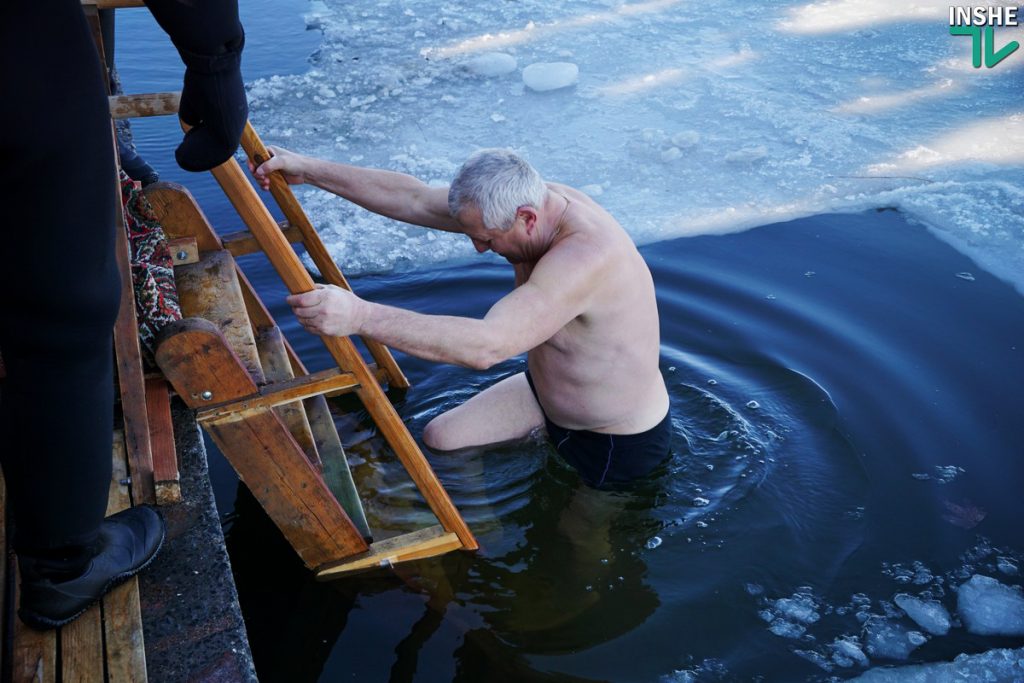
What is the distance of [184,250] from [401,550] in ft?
3.95

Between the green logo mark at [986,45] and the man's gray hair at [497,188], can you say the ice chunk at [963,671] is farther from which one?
the green logo mark at [986,45]

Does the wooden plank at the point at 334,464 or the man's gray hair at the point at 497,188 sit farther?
the wooden plank at the point at 334,464

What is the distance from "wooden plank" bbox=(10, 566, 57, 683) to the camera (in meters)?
1.93

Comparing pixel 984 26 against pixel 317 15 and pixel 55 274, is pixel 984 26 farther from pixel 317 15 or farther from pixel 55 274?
pixel 55 274

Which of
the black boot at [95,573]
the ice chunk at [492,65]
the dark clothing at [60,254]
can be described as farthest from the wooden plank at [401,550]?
the ice chunk at [492,65]

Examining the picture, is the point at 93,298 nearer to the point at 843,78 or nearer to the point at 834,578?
the point at 834,578

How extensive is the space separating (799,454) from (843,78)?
14.1 ft

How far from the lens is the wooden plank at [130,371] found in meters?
2.23

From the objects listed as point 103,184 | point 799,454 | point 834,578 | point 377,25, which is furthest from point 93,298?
point 377,25

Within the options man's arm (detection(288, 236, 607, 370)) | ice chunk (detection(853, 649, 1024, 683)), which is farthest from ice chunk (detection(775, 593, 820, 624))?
man's arm (detection(288, 236, 607, 370))

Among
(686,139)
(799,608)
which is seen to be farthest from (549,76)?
(799,608)

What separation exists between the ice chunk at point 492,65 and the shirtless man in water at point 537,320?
164 inches

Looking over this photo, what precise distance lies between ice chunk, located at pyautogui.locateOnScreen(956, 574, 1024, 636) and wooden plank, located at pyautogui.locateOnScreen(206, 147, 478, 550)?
167 cm

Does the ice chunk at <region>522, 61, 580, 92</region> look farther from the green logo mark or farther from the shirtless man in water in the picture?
the shirtless man in water
